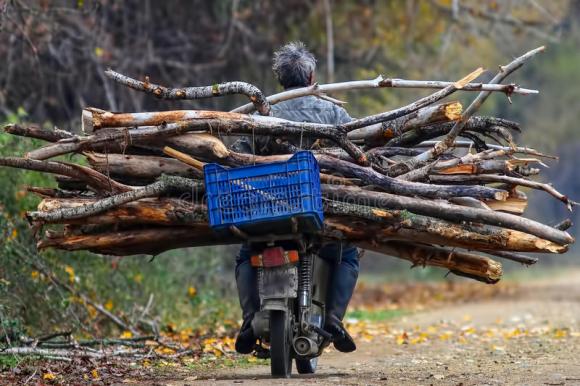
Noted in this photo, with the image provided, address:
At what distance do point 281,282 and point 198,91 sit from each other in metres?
1.34

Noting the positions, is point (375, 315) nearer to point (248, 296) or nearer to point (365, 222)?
point (248, 296)

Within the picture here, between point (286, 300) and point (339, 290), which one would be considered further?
point (339, 290)

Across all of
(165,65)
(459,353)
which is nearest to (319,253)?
(459,353)

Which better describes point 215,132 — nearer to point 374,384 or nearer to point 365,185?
point 365,185

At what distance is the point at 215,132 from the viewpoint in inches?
265

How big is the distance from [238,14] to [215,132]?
9438mm

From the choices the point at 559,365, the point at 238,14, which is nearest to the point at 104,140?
the point at 559,365

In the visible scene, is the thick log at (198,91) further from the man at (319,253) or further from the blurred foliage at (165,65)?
the blurred foliage at (165,65)

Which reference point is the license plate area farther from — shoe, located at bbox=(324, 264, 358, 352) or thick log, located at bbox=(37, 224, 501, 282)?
shoe, located at bbox=(324, 264, 358, 352)

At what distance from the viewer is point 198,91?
686 cm

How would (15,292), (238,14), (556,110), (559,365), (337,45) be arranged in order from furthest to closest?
(556,110), (337,45), (238,14), (15,292), (559,365)

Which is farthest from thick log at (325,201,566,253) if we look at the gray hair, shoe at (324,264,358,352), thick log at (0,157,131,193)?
thick log at (0,157,131,193)

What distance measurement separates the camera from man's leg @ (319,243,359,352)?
7.15 metres

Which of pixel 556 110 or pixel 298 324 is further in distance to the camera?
pixel 556 110
